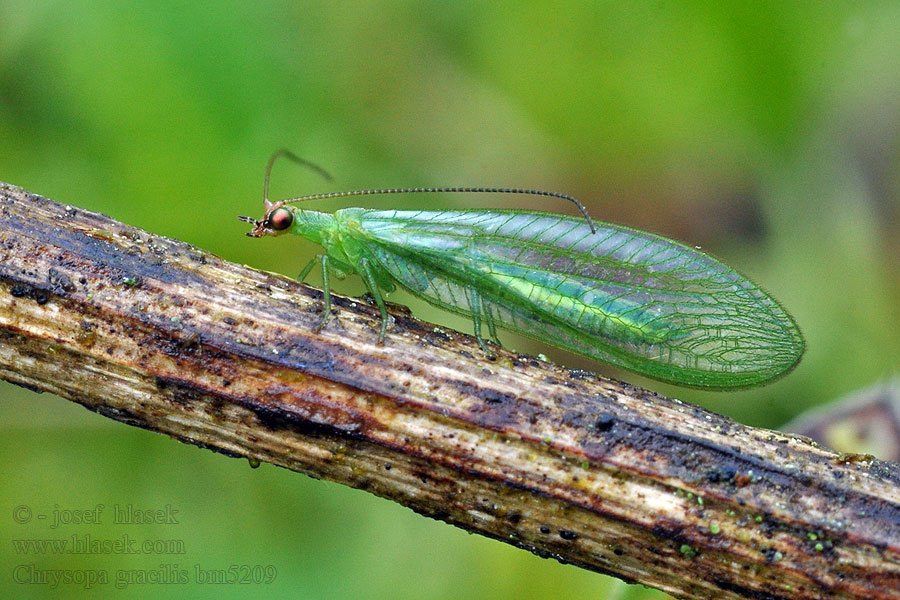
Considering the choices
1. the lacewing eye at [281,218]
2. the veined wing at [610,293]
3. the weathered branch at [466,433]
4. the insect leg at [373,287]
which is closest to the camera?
the weathered branch at [466,433]

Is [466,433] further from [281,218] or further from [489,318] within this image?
[281,218]

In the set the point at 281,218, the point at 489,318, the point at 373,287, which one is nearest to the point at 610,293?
the point at 489,318

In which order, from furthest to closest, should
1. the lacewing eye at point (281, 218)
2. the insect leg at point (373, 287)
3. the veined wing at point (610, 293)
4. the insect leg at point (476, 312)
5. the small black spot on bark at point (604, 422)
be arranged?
the lacewing eye at point (281, 218) < the insect leg at point (476, 312) < the veined wing at point (610, 293) < the insect leg at point (373, 287) < the small black spot on bark at point (604, 422)

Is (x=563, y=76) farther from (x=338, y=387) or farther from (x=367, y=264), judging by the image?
(x=338, y=387)

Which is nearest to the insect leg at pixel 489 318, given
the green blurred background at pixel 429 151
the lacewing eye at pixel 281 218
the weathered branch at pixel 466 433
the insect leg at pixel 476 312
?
the insect leg at pixel 476 312

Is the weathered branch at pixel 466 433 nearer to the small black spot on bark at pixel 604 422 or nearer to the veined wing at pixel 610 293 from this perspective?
the small black spot on bark at pixel 604 422

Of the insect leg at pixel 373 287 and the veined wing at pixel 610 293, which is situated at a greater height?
the veined wing at pixel 610 293

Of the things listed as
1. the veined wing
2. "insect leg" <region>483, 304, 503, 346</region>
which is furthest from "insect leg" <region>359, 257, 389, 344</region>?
"insect leg" <region>483, 304, 503, 346</region>

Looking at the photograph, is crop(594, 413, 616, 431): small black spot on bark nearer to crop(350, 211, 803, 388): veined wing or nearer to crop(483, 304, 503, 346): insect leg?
crop(350, 211, 803, 388): veined wing
